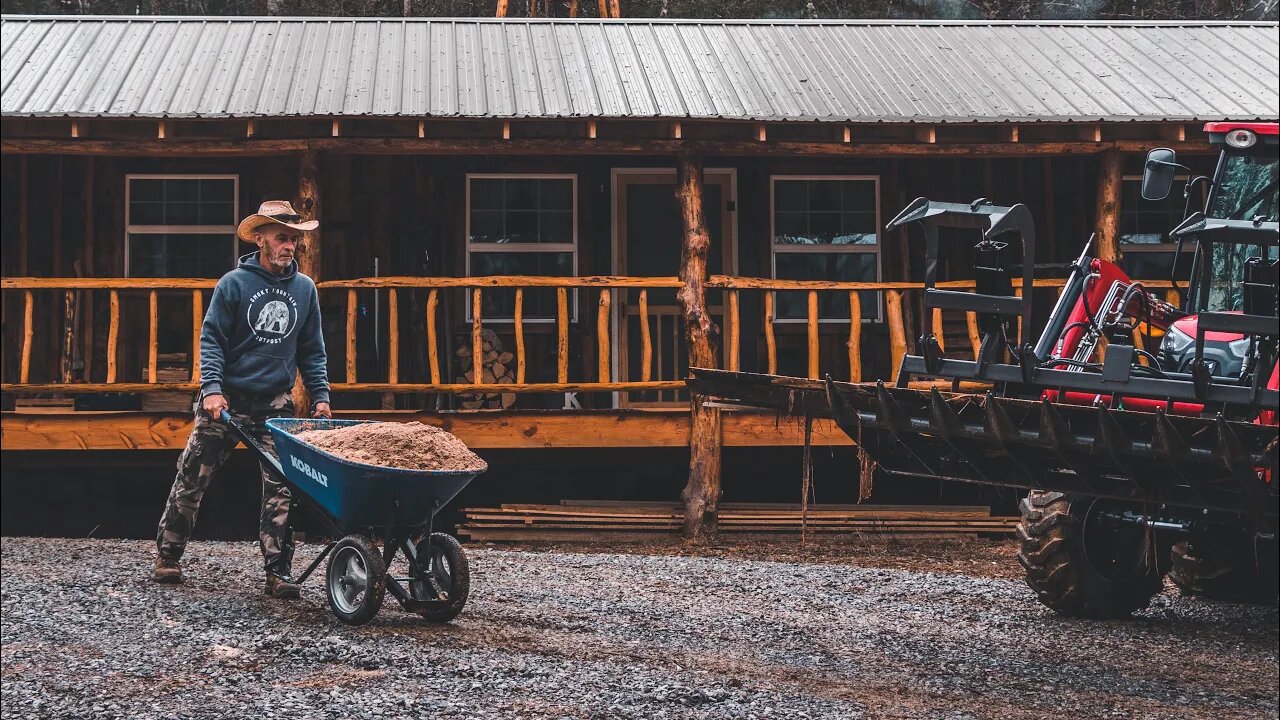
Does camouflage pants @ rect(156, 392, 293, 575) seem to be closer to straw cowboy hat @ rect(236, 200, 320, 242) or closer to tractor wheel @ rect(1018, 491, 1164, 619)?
straw cowboy hat @ rect(236, 200, 320, 242)

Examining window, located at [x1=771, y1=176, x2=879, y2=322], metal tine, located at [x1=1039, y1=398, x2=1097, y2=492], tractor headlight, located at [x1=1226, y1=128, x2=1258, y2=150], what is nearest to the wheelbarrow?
metal tine, located at [x1=1039, y1=398, x2=1097, y2=492]

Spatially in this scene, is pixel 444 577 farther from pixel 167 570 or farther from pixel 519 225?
pixel 519 225

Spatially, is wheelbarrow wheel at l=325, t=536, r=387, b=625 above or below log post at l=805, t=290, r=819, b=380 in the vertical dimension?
below

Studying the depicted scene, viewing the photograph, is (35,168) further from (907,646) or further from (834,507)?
(907,646)

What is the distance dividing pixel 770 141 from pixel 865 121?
88cm

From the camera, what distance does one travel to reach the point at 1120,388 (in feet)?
21.0

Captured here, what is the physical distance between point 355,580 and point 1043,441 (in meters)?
3.69

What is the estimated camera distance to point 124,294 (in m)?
14.5

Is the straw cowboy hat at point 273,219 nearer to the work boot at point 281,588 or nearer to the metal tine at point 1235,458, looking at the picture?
the work boot at point 281,588

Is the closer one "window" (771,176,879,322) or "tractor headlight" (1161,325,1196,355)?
"tractor headlight" (1161,325,1196,355)

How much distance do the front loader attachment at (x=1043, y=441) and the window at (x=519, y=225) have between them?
7.80 m

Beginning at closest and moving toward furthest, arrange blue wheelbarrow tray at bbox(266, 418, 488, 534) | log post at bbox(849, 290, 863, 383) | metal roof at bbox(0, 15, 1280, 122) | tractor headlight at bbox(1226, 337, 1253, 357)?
1. tractor headlight at bbox(1226, 337, 1253, 357)
2. blue wheelbarrow tray at bbox(266, 418, 488, 534)
3. log post at bbox(849, 290, 863, 383)
4. metal roof at bbox(0, 15, 1280, 122)

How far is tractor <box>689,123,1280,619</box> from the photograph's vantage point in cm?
608

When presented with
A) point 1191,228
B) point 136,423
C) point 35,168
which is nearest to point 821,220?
point 136,423
